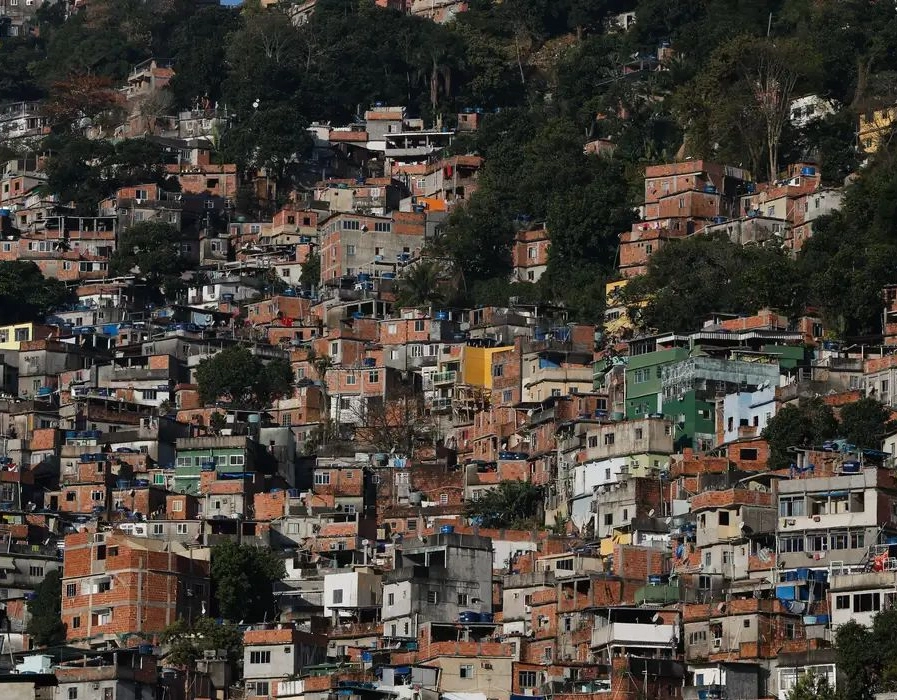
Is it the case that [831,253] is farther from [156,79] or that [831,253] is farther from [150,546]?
[156,79]

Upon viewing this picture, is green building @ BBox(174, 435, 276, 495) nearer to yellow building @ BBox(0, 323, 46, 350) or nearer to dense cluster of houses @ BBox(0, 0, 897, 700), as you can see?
dense cluster of houses @ BBox(0, 0, 897, 700)

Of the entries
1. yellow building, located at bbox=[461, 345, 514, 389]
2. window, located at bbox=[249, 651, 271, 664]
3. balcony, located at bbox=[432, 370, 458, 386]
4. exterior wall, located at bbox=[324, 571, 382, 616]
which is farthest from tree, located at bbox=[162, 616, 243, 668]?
yellow building, located at bbox=[461, 345, 514, 389]

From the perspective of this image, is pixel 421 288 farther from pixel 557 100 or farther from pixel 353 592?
pixel 353 592

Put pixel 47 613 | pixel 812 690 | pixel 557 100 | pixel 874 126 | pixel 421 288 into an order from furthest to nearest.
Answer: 1. pixel 557 100
2. pixel 874 126
3. pixel 421 288
4. pixel 47 613
5. pixel 812 690

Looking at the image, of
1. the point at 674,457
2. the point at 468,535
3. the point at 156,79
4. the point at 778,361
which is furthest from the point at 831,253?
the point at 156,79

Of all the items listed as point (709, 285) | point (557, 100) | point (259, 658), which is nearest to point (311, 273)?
point (557, 100)

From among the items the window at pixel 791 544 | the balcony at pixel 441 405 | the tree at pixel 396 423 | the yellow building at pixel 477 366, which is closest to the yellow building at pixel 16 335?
the tree at pixel 396 423
